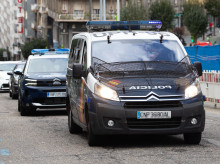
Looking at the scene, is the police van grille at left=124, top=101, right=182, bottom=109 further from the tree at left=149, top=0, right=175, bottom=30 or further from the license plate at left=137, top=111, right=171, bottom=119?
the tree at left=149, top=0, right=175, bottom=30

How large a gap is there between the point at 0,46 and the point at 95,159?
150m

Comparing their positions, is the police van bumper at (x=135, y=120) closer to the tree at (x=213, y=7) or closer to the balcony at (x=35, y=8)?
the tree at (x=213, y=7)

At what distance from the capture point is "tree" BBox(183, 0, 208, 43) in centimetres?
9406

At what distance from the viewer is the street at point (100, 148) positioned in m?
9.27

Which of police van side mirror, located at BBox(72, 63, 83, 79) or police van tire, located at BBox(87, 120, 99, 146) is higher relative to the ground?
police van side mirror, located at BBox(72, 63, 83, 79)

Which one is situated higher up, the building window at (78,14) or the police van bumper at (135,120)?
the police van bumper at (135,120)

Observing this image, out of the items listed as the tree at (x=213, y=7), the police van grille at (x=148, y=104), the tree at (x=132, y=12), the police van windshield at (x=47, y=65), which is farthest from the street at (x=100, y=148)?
the tree at (x=213, y=7)

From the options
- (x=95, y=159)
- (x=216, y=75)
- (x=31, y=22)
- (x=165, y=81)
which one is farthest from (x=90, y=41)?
(x=31, y=22)

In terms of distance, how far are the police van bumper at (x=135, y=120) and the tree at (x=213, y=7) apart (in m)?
82.9

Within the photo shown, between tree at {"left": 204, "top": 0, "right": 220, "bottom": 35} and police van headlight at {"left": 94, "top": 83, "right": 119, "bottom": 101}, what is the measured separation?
82994mm

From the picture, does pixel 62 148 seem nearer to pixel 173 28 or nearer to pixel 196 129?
pixel 196 129

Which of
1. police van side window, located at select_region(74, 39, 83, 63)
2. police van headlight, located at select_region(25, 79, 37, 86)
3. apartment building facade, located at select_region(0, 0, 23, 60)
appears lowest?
apartment building facade, located at select_region(0, 0, 23, 60)

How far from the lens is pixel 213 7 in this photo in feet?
308

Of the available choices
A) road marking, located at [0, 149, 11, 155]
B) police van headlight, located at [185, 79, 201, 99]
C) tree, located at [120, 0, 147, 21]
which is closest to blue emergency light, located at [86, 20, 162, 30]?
police van headlight, located at [185, 79, 201, 99]
